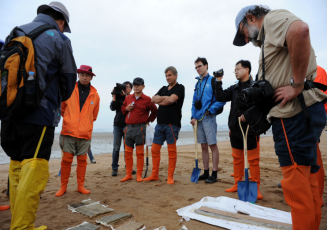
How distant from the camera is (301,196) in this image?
1448 millimetres

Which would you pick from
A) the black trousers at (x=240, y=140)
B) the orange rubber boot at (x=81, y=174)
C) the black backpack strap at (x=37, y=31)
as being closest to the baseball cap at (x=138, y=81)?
the orange rubber boot at (x=81, y=174)

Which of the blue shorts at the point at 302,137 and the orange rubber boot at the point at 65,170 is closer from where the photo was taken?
the blue shorts at the point at 302,137

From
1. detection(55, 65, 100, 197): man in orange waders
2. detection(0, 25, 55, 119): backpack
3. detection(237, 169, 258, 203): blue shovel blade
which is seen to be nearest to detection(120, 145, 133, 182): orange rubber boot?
detection(55, 65, 100, 197): man in orange waders

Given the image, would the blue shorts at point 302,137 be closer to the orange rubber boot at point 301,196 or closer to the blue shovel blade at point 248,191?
the orange rubber boot at point 301,196

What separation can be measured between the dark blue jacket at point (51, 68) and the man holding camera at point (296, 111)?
1814 mm

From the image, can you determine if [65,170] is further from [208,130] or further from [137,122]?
[208,130]

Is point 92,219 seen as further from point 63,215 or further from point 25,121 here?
point 25,121

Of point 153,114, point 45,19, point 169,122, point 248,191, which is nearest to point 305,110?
point 248,191

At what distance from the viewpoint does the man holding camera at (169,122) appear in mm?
4082

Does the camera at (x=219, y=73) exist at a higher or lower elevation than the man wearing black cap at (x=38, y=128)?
higher

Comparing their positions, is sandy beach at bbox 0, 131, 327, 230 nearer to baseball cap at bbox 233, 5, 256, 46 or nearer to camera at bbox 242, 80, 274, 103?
camera at bbox 242, 80, 274, 103

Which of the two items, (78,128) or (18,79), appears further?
(78,128)

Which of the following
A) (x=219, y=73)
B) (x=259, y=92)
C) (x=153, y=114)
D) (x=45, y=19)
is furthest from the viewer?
(x=153, y=114)

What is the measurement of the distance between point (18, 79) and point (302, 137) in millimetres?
2234
